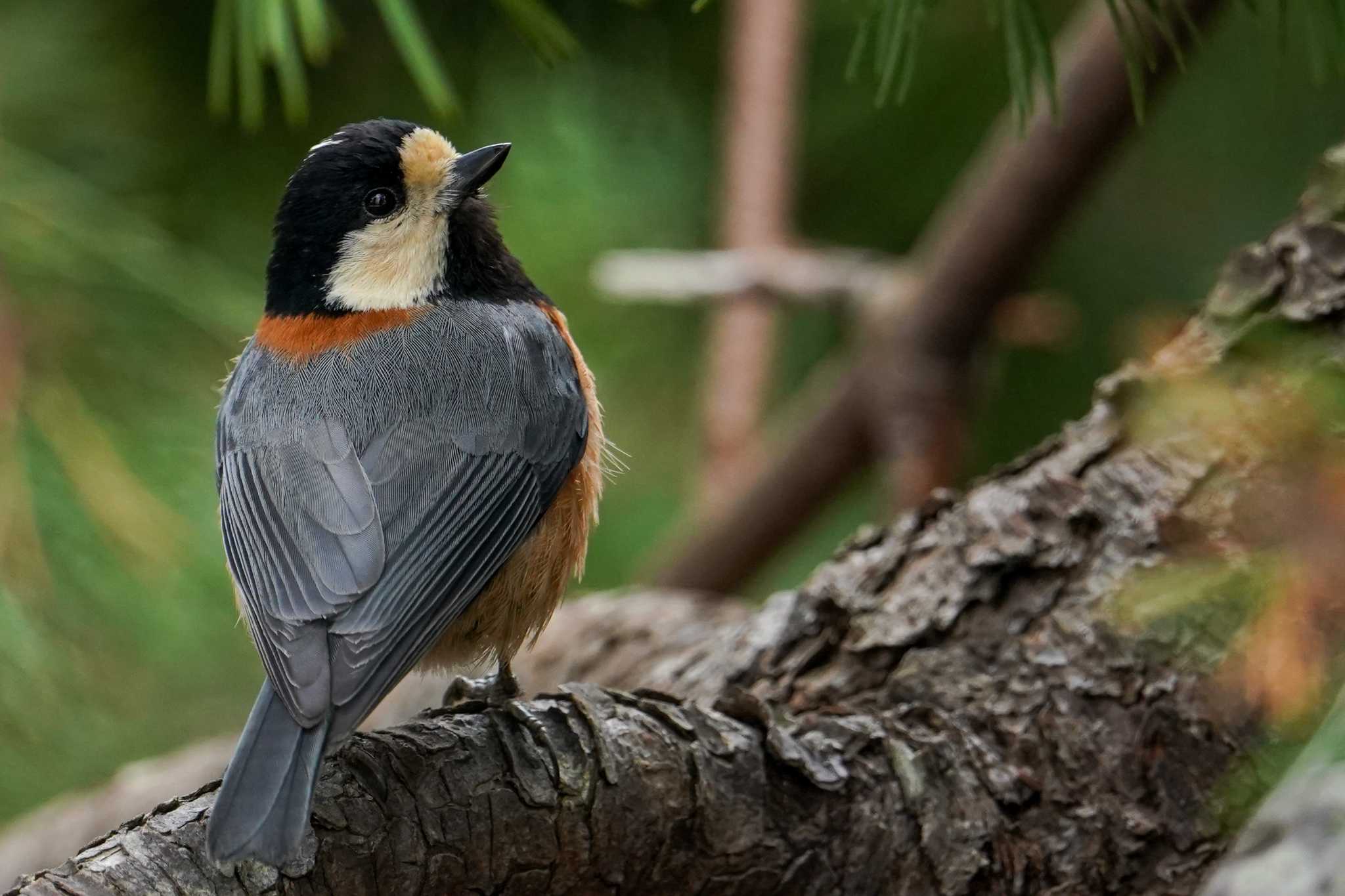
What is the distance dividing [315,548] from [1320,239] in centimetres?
155

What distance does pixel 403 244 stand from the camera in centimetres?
265

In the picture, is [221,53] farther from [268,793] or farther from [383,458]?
[268,793]

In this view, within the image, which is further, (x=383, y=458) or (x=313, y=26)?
(x=383, y=458)

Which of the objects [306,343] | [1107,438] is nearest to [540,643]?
[306,343]

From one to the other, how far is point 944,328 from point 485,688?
148cm

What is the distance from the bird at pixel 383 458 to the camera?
1.85 m

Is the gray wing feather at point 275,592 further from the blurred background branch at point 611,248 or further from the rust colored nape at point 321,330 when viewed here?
the blurred background branch at point 611,248

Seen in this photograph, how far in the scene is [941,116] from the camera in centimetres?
382

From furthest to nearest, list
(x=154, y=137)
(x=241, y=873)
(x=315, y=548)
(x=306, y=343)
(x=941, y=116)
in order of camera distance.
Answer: (x=941, y=116) < (x=154, y=137) < (x=306, y=343) < (x=315, y=548) < (x=241, y=873)

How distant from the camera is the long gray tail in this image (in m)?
1.59

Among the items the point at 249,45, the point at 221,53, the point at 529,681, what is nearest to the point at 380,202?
the point at 221,53

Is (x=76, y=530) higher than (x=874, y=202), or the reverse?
(x=874, y=202)

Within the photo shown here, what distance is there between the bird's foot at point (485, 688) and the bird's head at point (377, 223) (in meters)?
0.67

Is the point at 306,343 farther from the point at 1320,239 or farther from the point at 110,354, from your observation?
the point at 1320,239
